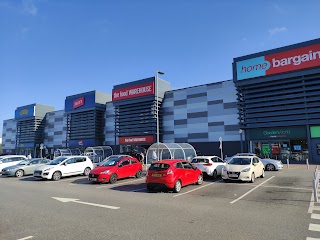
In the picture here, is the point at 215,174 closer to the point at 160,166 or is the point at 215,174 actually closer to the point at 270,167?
the point at 160,166

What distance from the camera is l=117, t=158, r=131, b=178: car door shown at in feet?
53.1

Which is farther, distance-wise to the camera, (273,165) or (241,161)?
(273,165)

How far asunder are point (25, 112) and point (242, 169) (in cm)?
6073

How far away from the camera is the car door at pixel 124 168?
53.1 feet

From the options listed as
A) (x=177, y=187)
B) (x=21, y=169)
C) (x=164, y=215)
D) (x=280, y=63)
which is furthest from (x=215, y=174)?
(x=280, y=63)

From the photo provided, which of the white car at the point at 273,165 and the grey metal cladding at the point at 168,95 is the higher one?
the grey metal cladding at the point at 168,95

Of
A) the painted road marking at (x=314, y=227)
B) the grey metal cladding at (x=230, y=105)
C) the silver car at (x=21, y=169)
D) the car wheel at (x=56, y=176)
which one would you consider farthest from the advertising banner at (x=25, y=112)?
the painted road marking at (x=314, y=227)

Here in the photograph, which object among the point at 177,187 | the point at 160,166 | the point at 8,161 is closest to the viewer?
the point at 177,187

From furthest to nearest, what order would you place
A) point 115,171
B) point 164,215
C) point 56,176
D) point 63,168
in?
point 63,168 → point 56,176 → point 115,171 → point 164,215

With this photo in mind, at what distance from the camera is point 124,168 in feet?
54.3

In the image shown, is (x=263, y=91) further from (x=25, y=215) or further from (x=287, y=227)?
(x=25, y=215)

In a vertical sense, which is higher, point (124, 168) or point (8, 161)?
point (8, 161)

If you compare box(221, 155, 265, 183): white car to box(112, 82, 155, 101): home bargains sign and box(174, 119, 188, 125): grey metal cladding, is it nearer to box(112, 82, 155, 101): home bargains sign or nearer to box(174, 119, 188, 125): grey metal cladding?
box(174, 119, 188, 125): grey metal cladding

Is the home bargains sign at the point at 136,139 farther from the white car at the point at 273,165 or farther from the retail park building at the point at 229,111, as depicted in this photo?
the white car at the point at 273,165
